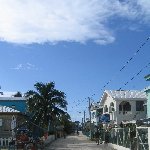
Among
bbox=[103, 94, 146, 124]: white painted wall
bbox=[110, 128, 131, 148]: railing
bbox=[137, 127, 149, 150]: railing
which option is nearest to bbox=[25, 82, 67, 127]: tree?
bbox=[103, 94, 146, 124]: white painted wall

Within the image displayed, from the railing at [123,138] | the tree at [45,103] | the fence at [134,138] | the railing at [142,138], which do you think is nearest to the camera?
the railing at [142,138]

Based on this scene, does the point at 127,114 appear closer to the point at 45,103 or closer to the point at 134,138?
the point at 45,103

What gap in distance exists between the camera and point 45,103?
59.0 meters

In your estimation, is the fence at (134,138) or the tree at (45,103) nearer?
the fence at (134,138)

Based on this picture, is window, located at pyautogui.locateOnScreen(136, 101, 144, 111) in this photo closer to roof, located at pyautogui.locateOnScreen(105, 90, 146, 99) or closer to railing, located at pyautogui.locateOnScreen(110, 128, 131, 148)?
roof, located at pyautogui.locateOnScreen(105, 90, 146, 99)

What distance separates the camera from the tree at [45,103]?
192ft

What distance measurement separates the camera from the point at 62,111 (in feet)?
197

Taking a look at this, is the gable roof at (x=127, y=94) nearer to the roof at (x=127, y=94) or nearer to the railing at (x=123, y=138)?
the roof at (x=127, y=94)

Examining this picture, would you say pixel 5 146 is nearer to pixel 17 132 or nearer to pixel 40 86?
pixel 17 132

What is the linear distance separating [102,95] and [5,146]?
1336 inches

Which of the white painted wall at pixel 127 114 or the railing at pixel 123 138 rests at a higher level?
the white painted wall at pixel 127 114

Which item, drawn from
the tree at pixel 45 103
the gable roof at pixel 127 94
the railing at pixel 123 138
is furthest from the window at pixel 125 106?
the railing at pixel 123 138

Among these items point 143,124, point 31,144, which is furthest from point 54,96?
point 143,124

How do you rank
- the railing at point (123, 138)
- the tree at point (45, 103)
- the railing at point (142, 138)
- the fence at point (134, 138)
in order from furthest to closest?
the tree at point (45, 103) → the railing at point (123, 138) → the fence at point (134, 138) → the railing at point (142, 138)
